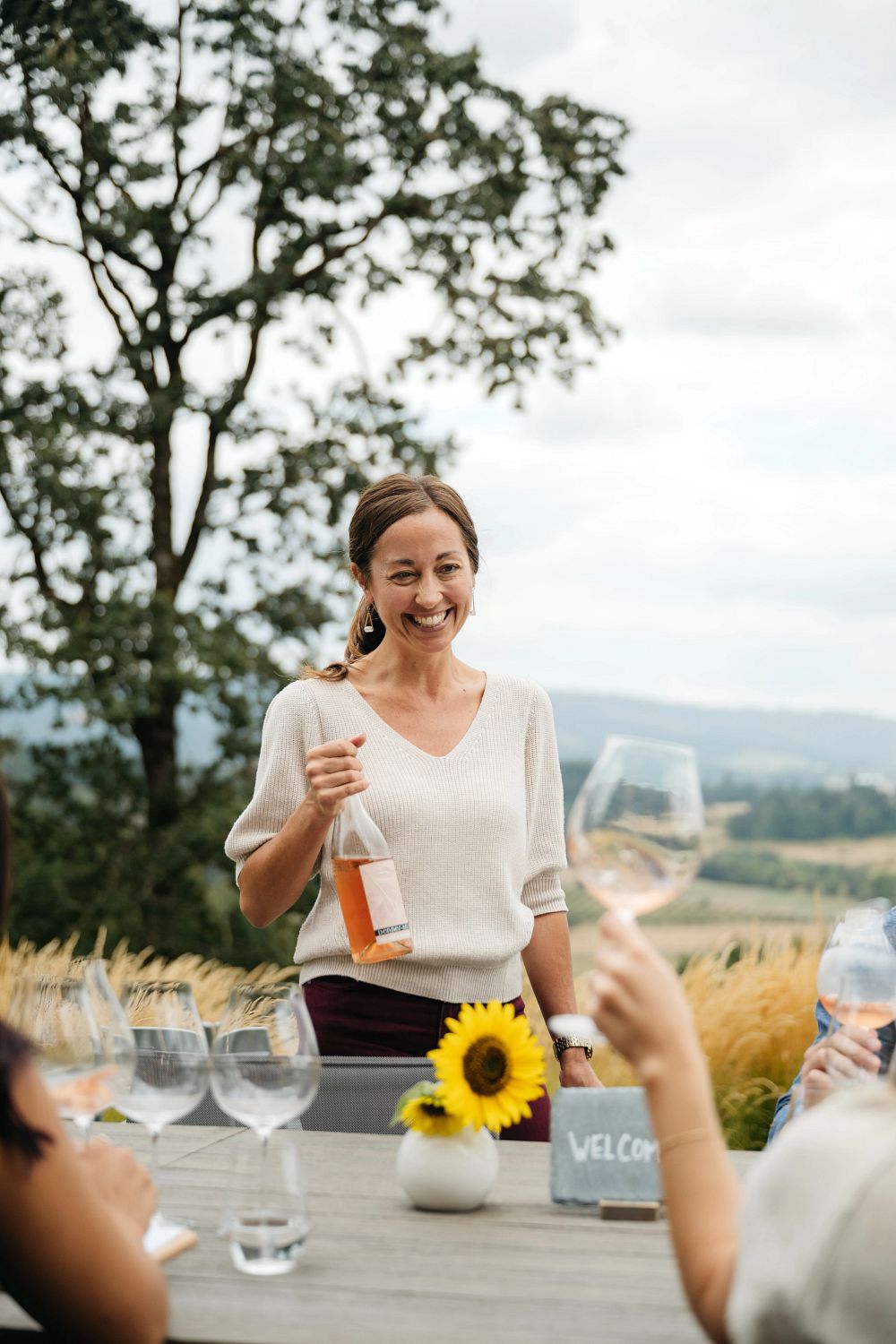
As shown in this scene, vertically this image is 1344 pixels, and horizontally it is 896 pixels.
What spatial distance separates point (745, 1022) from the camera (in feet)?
16.3

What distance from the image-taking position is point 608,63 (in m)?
7.23

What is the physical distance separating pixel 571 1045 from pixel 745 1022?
8.88 ft

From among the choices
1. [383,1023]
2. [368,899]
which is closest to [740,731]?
[383,1023]

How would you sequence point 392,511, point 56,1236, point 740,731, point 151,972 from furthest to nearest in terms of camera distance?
1. point 740,731
2. point 151,972
3. point 392,511
4. point 56,1236

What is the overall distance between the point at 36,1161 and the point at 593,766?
2.09 ft

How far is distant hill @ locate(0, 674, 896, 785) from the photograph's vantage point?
7.16 metres

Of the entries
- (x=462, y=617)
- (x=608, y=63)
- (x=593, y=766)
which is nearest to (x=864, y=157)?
(x=608, y=63)

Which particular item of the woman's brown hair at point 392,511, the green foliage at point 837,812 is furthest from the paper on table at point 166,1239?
the green foliage at point 837,812

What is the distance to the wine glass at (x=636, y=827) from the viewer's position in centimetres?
131

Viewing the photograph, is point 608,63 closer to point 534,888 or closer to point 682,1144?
point 534,888

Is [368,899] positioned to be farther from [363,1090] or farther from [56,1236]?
[56,1236]

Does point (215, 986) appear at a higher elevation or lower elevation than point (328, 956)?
lower

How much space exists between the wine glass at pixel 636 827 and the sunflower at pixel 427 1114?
0.48m

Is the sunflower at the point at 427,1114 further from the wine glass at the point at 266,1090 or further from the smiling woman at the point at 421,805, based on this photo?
the smiling woman at the point at 421,805
